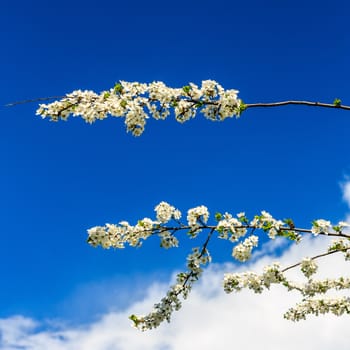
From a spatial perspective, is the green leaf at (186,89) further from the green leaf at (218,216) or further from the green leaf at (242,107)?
the green leaf at (218,216)

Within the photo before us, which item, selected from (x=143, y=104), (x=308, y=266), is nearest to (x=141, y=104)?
(x=143, y=104)

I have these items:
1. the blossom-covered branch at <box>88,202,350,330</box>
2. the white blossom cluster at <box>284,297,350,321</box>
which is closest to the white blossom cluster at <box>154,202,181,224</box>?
the blossom-covered branch at <box>88,202,350,330</box>

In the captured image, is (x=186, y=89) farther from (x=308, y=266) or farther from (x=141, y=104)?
(x=308, y=266)

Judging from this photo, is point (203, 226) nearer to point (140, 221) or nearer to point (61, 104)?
point (140, 221)

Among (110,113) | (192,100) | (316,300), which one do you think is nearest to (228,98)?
(192,100)

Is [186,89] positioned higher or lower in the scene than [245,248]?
higher

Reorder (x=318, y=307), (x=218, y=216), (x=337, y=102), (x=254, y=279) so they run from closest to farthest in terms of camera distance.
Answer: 1. (x=337, y=102)
2. (x=218, y=216)
3. (x=254, y=279)
4. (x=318, y=307)

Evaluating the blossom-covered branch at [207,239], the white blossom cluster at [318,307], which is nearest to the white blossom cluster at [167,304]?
the blossom-covered branch at [207,239]

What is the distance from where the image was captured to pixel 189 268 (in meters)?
12.1

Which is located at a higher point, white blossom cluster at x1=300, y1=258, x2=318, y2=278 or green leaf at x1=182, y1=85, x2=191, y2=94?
green leaf at x1=182, y1=85, x2=191, y2=94

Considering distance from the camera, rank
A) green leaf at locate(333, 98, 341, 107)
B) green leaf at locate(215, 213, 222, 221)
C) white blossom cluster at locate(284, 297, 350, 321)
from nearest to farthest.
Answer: green leaf at locate(333, 98, 341, 107) < green leaf at locate(215, 213, 222, 221) < white blossom cluster at locate(284, 297, 350, 321)

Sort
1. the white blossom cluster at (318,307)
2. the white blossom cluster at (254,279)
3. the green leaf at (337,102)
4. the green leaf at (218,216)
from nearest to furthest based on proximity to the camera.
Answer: the green leaf at (337,102), the green leaf at (218,216), the white blossom cluster at (254,279), the white blossom cluster at (318,307)

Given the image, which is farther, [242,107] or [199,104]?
[199,104]

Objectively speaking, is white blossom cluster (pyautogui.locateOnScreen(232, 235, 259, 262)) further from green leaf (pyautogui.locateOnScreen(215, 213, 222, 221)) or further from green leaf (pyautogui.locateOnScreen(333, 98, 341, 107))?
green leaf (pyautogui.locateOnScreen(333, 98, 341, 107))
